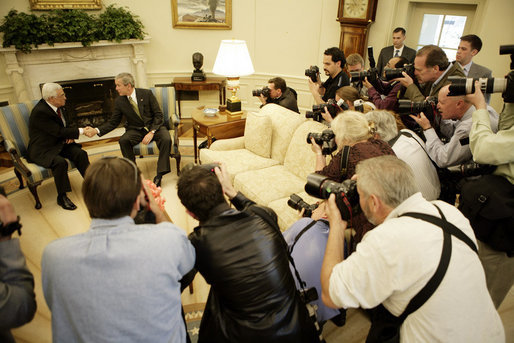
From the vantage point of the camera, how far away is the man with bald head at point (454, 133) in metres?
1.94

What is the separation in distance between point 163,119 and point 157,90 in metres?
0.38

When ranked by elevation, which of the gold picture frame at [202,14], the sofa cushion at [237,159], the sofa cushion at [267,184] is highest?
the gold picture frame at [202,14]

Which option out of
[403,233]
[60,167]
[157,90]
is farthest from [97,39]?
[403,233]

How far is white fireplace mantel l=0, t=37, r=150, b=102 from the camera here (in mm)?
4262

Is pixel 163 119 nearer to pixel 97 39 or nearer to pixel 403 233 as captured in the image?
pixel 97 39

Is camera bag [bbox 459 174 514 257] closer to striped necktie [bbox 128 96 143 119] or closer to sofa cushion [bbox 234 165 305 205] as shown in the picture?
sofa cushion [bbox 234 165 305 205]

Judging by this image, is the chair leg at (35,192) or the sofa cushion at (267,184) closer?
the sofa cushion at (267,184)

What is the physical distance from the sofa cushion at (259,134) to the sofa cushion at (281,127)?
0.07 meters

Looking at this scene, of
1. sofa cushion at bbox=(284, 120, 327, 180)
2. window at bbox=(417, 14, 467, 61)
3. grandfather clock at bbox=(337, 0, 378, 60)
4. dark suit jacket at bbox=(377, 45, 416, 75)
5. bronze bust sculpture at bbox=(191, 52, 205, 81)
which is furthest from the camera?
bronze bust sculpture at bbox=(191, 52, 205, 81)

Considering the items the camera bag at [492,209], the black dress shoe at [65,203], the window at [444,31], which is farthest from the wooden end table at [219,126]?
the window at [444,31]

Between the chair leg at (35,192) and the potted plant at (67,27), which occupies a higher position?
the potted plant at (67,27)

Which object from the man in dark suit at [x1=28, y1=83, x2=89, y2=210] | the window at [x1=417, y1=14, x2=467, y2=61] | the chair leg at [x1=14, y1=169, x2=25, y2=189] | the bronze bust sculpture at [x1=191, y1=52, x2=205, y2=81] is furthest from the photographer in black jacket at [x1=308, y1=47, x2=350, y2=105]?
the chair leg at [x1=14, y1=169, x2=25, y2=189]

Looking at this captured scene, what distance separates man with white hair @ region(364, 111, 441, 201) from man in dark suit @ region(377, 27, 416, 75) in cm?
246

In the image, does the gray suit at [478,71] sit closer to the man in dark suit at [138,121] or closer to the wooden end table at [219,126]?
the wooden end table at [219,126]
